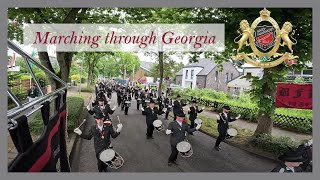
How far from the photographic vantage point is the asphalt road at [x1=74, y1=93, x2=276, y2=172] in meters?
6.97

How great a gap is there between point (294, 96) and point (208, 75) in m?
18.3

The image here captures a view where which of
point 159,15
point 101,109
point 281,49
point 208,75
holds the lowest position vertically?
point 101,109

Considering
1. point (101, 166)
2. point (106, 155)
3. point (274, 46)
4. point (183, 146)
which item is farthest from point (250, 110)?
point (106, 155)

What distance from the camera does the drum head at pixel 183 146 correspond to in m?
6.62

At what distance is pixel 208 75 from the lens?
25.9 metres

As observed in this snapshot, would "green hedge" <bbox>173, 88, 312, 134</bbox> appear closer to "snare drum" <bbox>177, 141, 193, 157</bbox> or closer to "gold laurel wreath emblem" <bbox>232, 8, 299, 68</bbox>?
"gold laurel wreath emblem" <bbox>232, 8, 299, 68</bbox>

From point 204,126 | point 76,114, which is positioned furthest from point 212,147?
point 76,114

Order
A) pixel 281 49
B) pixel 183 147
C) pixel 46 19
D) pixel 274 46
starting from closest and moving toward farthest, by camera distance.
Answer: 1. pixel 183 147
2. pixel 274 46
3. pixel 281 49
4. pixel 46 19

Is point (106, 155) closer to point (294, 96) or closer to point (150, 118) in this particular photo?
point (150, 118)

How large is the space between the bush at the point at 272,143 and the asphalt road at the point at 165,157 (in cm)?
50

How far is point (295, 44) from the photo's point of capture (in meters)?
7.46

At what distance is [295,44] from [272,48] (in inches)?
25.6

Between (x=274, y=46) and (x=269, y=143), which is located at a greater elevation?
(x=274, y=46)

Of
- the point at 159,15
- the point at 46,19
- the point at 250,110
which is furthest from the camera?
the point at 250,110
